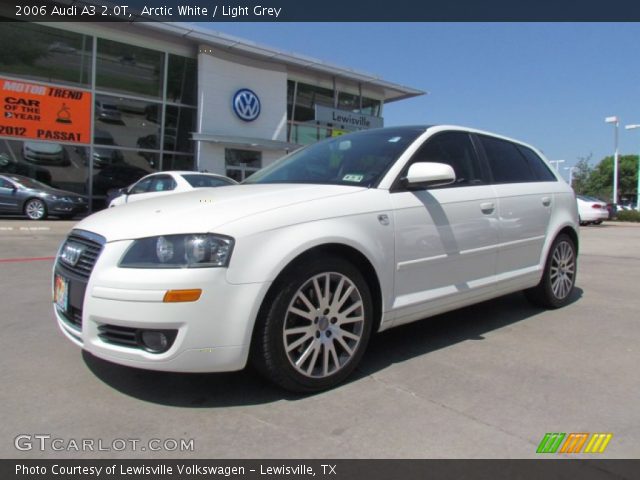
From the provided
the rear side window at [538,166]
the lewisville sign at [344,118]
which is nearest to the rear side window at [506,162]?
the rear side window at [538,166]

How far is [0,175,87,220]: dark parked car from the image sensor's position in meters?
13.9

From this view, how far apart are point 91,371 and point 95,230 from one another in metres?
0.93

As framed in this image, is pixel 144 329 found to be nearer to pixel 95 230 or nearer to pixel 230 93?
pixel 95 230

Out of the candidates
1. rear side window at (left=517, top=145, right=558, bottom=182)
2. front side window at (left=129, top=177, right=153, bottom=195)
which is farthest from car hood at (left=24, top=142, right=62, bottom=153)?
rear side window at (left=517, top=145, right=558, bottom=182)

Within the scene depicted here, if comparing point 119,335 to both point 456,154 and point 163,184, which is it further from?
point 163,184

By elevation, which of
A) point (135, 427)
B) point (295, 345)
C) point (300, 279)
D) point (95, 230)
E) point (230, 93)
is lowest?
point (135, 427)

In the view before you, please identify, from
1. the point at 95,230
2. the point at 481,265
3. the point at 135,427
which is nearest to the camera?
the point at 135,427

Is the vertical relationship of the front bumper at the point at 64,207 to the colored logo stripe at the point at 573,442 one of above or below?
above

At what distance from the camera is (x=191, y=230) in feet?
8.36

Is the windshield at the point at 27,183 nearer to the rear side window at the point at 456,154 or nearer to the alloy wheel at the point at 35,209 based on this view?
the alloy wheel at the point at 35,209

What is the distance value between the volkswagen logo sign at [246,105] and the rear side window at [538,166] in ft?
52.8

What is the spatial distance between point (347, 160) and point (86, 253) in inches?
72.8

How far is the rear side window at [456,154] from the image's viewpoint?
3717 mm

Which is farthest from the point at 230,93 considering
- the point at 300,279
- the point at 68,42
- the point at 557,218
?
the point at 300,279
